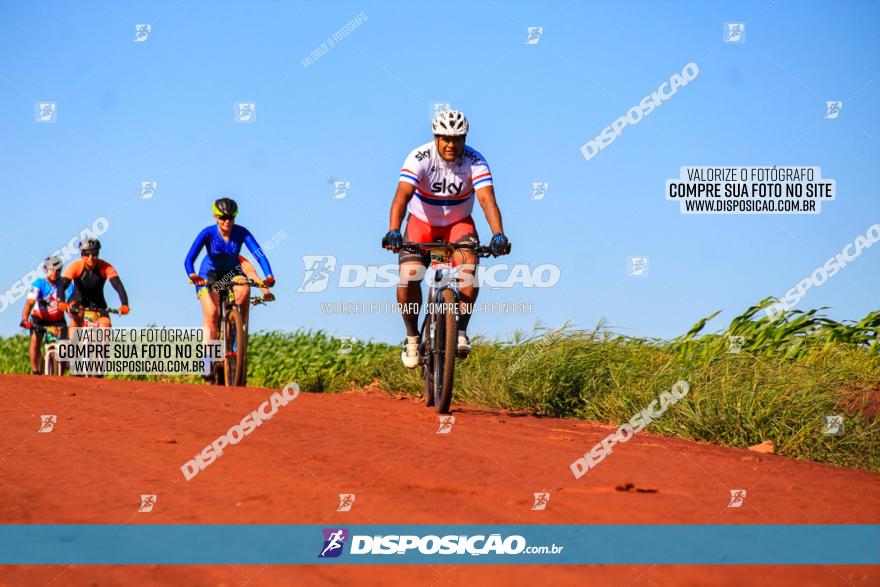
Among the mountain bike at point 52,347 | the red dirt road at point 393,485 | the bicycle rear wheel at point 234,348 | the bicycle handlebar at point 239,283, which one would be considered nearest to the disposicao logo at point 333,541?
the red dirt road at point 393,485

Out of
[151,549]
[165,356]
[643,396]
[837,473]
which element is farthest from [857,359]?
[165,356]

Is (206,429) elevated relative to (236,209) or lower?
lower

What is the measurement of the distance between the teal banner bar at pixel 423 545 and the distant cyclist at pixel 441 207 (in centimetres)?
446

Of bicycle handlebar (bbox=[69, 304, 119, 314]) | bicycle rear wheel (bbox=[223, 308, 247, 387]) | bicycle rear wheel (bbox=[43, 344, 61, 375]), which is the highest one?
bicycle handlebar (bbox=[69, 304, 119, 314])

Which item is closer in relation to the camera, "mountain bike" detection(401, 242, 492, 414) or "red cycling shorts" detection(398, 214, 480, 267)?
"mountain bike" detection(401, 242, 492, 414)

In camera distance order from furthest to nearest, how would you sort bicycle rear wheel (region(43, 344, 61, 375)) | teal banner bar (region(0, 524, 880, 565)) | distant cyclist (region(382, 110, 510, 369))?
1. bicycle rear wheel (region(43, 344, 61, 375))
2. distant cyclist (region(382, 110, 510, 369))
3. teal banner bar (region(0, 524, 880, 565))

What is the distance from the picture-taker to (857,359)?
10.3 meters

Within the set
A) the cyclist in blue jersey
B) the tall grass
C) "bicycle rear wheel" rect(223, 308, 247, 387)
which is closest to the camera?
the tall grass

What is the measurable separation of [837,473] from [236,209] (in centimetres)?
869

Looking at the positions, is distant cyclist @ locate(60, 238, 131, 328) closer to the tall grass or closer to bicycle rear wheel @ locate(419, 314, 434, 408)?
the tall grass

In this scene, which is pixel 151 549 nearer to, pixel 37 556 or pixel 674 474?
pixel 37 556

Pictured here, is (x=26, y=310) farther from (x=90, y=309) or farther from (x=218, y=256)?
(x=218, y=256)

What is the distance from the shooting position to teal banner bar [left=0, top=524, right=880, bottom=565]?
4.28m

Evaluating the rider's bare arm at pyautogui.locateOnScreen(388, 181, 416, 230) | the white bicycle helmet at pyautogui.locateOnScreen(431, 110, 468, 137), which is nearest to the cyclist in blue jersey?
the rider's bare arm at pyautogui.locateOnScreen(388, 181, 416, 230)
